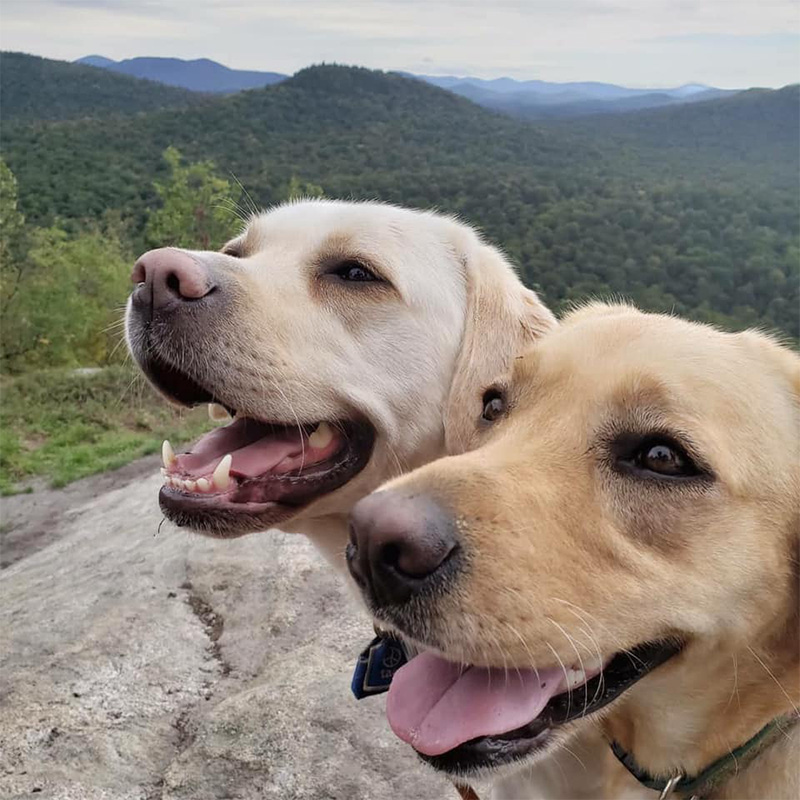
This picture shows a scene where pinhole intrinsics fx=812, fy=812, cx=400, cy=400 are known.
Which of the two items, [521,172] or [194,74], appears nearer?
[521,172]

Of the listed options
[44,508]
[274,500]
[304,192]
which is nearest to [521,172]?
[44,508]

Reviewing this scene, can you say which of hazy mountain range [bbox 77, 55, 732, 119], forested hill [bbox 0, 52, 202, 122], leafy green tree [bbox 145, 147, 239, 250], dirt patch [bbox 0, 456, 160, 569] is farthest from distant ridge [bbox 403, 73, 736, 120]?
dirt patch [bbox 0, 456, 160, 569]

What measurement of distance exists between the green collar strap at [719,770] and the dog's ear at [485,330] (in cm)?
131

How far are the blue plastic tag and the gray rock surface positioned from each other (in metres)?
1.30

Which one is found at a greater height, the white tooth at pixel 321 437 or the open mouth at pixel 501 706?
the white tooth at pixel 321 437

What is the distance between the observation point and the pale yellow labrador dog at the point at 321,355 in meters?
3.16

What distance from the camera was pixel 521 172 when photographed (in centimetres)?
6575

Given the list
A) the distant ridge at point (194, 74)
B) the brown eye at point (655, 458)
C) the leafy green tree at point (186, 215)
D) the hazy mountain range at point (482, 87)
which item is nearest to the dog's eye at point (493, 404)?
the brown eye at point (655, 458)

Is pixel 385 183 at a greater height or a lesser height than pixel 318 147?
greater

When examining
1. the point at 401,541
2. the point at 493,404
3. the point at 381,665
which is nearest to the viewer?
the point at 401,541

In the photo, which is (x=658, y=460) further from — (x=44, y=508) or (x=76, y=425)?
(x=76, y=425)

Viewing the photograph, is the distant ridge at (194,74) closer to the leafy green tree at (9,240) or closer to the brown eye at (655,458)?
the leafy green tree at (9,240)

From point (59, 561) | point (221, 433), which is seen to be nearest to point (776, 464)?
point (221, 433)

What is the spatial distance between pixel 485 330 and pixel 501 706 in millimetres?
1673
